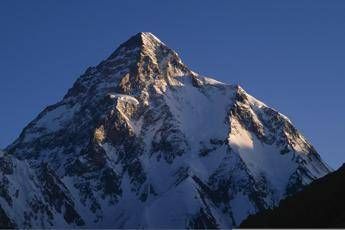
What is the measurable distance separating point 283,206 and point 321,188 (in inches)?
332

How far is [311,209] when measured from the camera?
582ft

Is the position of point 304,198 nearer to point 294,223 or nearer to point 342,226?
point 294,223

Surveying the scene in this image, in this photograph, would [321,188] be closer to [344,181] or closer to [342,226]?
[344,181]

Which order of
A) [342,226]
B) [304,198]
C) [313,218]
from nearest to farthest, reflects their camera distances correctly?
[342,226] → [313,218] → [304,198]

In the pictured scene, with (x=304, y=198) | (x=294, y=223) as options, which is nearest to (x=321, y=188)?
(x=304, y=198)

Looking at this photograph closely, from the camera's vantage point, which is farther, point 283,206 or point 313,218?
point 283,206

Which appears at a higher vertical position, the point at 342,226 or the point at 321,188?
the point at 321,188

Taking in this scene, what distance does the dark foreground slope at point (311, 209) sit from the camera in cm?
17138

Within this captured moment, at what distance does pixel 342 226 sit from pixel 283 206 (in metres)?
54.1

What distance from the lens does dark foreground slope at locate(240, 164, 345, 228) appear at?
17138cm

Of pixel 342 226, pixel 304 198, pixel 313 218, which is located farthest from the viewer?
pixel 304 198

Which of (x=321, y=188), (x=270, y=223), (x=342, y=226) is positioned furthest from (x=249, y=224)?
(x=342, y=226)

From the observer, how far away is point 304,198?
184875 millimetres

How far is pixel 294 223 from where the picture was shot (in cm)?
17325
